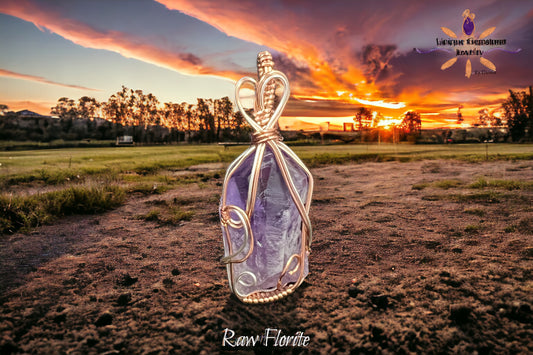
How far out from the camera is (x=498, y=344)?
1987 mm

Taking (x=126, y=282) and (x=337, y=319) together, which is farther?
(x=126, y=282)

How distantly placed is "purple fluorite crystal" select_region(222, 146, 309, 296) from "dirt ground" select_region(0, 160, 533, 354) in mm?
230

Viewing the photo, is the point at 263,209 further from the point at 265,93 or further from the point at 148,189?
the point at 148,189

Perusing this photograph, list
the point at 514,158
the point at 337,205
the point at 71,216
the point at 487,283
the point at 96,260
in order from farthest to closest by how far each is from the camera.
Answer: the point at 514,158 < the point at 337,205 < the point at 71,216 < the point at 96,260 < the point at 487,283

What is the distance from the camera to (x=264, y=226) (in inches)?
104

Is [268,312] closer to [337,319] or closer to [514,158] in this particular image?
[337,319]

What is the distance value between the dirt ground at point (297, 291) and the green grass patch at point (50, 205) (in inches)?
14.8

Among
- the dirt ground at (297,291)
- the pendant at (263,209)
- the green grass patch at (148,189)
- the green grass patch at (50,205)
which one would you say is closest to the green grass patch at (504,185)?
the dirt ground at (297,291)

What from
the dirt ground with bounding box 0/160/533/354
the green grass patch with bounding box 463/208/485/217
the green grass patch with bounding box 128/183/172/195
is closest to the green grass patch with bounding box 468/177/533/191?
the green grass patch with bounding box 463/208/485/217

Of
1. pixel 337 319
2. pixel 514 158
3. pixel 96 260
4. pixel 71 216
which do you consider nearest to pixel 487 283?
pixel 337 319

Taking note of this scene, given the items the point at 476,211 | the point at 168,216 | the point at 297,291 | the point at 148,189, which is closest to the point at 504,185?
the point at 476,211

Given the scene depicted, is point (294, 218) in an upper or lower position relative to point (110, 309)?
upper

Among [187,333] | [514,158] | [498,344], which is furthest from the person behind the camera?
[514,158]

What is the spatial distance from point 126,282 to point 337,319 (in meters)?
2.10
